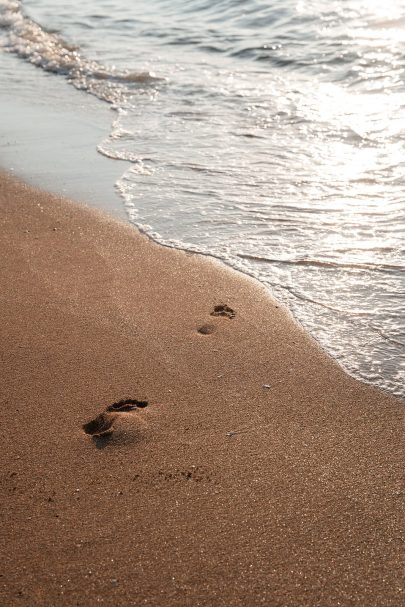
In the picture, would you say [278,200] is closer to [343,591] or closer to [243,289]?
[243,289]

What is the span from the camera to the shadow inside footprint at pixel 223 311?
365cm

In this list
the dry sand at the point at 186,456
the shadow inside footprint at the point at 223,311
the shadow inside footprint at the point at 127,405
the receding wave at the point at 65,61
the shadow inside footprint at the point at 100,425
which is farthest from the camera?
the receding wave at the point at 65,61

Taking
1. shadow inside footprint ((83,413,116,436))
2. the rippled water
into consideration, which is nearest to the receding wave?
the rippled water

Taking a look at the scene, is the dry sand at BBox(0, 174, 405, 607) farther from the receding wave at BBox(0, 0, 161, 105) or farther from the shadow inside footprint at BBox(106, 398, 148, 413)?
the receding wave at BBox(0, 0, 161, 105)

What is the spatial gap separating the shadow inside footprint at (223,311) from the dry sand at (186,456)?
4cm

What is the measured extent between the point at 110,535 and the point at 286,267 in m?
2.18

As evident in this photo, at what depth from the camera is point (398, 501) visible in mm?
2496

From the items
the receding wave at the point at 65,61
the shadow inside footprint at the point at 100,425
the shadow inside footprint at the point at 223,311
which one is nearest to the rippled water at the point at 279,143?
the receding wave at the point at 65,61

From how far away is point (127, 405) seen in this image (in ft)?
9.74

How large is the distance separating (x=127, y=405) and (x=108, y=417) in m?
0.11

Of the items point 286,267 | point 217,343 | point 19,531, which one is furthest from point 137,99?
point 19,531

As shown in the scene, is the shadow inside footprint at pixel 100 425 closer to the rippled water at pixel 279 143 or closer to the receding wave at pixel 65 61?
the rippled water at pixel 279 143

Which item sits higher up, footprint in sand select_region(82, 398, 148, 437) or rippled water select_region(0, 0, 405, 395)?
rippled water select_region(0, 0, 405, 395)

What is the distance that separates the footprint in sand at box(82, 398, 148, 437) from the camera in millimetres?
2824
